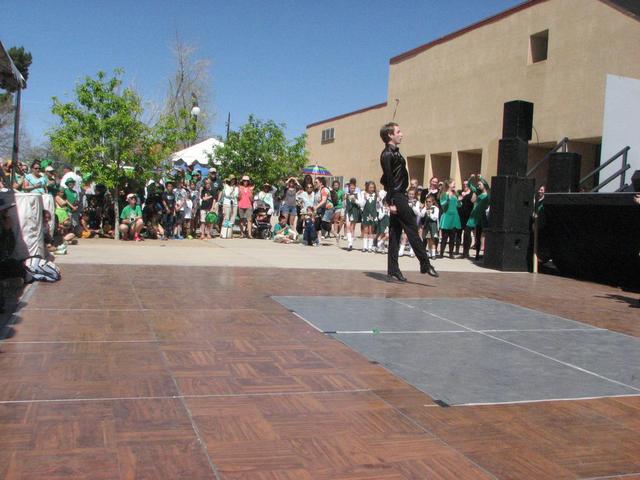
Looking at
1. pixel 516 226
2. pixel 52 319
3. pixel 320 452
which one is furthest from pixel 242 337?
pixel 516 226

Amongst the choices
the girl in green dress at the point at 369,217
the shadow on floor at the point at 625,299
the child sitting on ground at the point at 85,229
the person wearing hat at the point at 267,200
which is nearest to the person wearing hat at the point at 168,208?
the child sitting on ground at the point at 85,229

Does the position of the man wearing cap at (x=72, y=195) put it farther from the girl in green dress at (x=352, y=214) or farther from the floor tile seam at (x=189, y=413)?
the floor tile seam at (x=189, y=413)

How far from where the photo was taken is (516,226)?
11.5 metres

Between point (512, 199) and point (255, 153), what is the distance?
1118cm

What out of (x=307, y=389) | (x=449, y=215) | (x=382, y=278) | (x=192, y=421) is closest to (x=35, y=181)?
(x=382, y=278)

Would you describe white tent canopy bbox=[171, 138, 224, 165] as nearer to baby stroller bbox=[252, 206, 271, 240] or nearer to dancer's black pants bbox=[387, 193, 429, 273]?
baby stroller bbox=[252, 206, 271, 240]

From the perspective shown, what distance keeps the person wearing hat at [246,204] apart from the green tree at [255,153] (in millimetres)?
3751

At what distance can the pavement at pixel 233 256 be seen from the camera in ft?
33.3

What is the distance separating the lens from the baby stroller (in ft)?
57.9

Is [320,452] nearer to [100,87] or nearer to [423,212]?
[423,212]

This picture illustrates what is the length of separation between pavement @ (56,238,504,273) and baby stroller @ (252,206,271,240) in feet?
7.89

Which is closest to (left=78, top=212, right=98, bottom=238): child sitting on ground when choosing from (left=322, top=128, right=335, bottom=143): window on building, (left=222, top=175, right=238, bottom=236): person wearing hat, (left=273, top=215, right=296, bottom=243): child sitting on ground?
(left=222, top=175, right=238, bottom=236): person wearing hat

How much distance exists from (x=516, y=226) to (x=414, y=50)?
1769 centimetres

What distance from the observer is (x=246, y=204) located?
17062 millimetres
